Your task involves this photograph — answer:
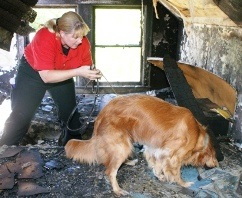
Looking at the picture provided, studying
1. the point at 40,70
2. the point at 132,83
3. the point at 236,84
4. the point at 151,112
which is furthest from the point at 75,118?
the point at 132,83

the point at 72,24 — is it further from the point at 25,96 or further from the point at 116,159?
the point at 116,159

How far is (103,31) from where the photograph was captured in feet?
22.6

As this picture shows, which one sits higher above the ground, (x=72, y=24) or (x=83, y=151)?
(x=72, y=24)

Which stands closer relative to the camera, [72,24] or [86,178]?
[72,24]

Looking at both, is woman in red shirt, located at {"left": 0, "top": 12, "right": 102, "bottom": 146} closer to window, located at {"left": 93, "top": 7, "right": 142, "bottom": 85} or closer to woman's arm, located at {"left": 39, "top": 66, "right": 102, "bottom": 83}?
woman's arm, located at {"left": 39, "top": 66, "right": 102, "bottom": 83}

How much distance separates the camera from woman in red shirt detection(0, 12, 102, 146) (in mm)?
3281

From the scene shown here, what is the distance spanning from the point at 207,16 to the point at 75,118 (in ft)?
8.82

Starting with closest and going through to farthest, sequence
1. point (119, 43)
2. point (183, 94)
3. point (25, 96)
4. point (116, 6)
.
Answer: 1. point (25, 96)
2. point (183, 94)
3. point (116, 6)
4. point (119, 43)

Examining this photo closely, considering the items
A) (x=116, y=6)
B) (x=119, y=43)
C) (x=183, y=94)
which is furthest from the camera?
(x=119, y=43)

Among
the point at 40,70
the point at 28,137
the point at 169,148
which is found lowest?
the point at 28,137

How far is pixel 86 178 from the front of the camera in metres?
3.40

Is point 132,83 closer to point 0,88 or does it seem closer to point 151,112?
point 0,88

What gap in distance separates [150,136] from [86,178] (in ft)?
2.96

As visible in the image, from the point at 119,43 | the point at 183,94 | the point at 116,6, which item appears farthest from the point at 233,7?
the point at 119,43
